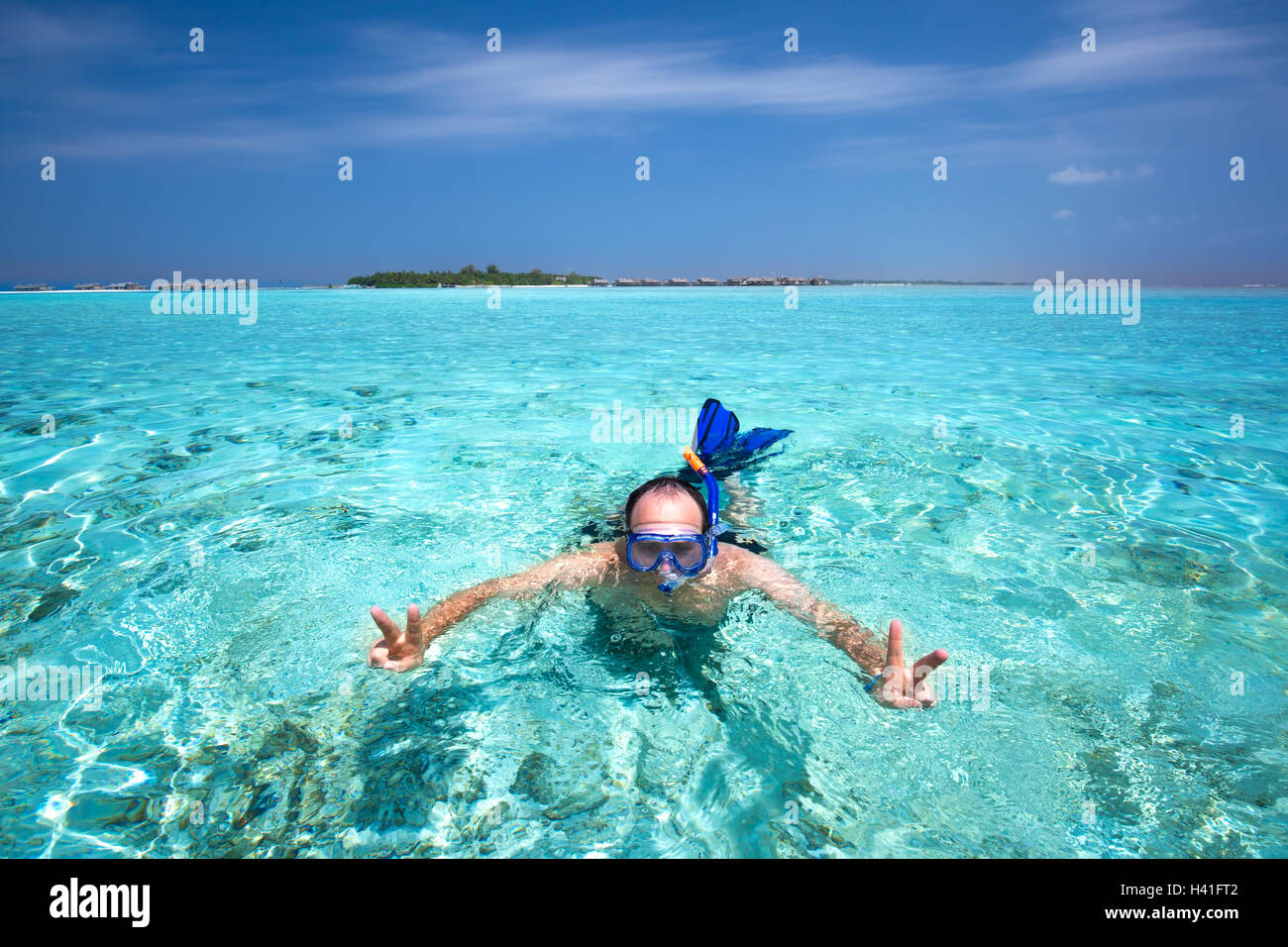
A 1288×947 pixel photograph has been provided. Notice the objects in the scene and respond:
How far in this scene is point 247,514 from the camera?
14.9 ft

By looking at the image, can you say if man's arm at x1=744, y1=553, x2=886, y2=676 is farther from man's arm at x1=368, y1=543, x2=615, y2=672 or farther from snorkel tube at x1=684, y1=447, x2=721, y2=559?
man's arm at x1=368, y1=543, x2=615, y2=672

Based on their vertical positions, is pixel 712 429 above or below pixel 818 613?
above

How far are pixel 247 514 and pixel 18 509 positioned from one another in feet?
5.26

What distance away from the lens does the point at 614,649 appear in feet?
9.31

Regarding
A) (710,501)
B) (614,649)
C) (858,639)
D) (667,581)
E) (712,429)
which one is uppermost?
(712,429)

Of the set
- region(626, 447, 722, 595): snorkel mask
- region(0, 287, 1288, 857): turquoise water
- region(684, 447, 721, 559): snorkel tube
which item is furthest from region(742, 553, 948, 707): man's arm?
region(626, 447, 722, 595): snorkel mask

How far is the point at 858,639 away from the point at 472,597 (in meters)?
1.68

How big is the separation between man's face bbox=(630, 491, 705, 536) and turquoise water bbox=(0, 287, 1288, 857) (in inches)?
19.8

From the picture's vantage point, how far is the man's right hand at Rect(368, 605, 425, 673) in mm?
Answer: 2398

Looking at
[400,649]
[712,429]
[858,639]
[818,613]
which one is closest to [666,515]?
[818,613]

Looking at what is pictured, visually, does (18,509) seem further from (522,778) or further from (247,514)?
(522,778)

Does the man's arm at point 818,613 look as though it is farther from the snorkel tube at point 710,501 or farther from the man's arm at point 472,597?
the man's arm at point 472,597

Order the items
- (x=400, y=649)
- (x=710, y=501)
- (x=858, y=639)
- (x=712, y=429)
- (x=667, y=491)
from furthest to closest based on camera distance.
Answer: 1. (x=712, y=429)
2. (x=710, y=501)
3. (x=667, y=491)
4. (x=858, y=639)
5. (x=400, y=649)

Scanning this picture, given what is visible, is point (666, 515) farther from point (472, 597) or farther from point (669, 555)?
point (472, 597)
